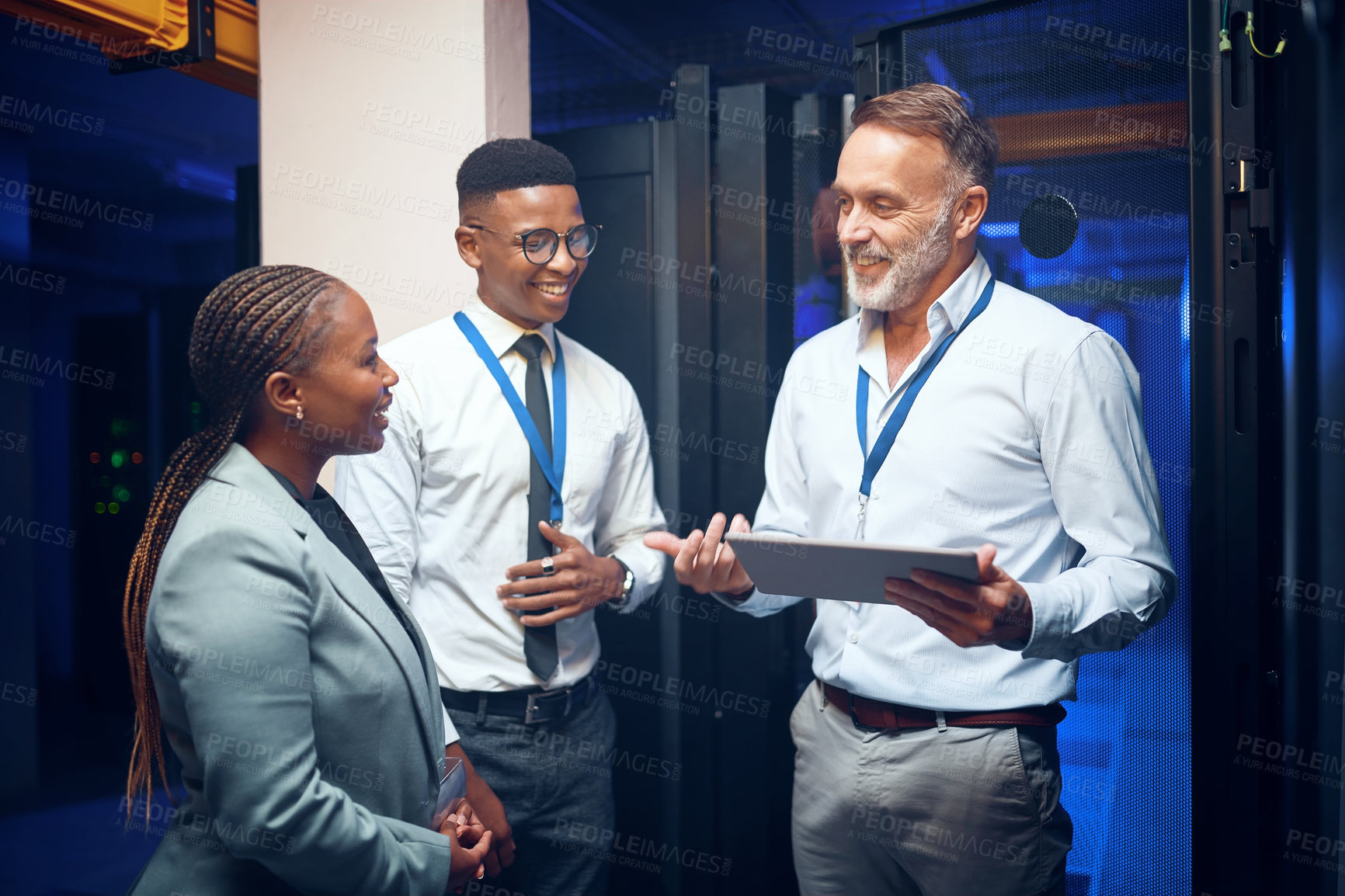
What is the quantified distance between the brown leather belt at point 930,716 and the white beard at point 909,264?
0.79 meters

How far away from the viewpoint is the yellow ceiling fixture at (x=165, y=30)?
7.63ft

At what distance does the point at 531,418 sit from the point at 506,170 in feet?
1.85

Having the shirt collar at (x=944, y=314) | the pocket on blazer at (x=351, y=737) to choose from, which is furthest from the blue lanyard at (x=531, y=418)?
the pocket on blazer at (x=351, y=737)

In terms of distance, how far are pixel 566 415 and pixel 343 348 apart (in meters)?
0.83

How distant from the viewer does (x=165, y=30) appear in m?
2.54

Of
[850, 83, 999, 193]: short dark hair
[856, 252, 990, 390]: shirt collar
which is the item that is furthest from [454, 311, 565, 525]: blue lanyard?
[850, 83, 999, 193]: short dark hair

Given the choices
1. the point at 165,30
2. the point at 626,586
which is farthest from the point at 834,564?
the point at 165,30

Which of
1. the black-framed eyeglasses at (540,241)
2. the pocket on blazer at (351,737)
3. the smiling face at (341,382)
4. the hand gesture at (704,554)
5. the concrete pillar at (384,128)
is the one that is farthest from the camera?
the concrete pillar at (384,128)

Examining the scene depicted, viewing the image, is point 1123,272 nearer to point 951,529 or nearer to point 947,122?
point 947,122

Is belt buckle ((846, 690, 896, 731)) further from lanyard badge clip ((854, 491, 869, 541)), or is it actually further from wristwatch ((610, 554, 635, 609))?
wristwatch ((610, 554, 635, 609))

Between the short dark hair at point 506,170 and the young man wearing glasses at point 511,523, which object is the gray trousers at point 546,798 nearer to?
the young man wearing glasses at point 511,523

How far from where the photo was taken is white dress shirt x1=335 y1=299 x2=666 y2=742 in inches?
78.8

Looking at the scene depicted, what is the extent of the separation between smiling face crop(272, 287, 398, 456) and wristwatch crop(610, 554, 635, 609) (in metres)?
0.84

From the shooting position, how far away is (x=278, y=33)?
2750 mm
